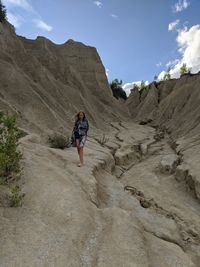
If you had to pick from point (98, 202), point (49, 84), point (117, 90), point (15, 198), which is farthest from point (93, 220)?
point (117, 90)

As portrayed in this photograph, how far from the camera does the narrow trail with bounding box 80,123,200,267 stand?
634cm

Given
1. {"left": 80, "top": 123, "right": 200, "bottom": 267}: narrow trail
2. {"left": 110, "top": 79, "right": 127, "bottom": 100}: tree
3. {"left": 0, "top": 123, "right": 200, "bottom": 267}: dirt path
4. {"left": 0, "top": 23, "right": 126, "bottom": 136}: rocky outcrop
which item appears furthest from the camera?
{"left": 110, "top": 79, "right": 127, "bottom": 100}: tree

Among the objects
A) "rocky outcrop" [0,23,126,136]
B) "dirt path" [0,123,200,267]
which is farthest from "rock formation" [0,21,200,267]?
"rocky outcrop" [0,23,126,136]

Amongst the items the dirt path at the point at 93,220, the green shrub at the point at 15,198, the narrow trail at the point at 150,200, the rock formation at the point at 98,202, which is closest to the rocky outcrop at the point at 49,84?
the rock formation at the point at 98,202

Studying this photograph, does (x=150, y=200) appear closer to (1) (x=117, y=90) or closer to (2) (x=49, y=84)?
(2) (x=49, y=84)

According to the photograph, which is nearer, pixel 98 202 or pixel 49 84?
pixel 98 202

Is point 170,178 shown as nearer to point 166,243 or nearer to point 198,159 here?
point 198,159

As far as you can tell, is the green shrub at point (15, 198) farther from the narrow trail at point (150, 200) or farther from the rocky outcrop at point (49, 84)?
the rocky outcrop at point (49, 84)

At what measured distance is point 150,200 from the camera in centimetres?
927

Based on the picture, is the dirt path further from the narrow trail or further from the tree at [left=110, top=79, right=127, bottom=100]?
the tree at [left=110, top=79, right=127, bottom=100]

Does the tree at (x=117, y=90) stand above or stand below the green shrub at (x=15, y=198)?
above

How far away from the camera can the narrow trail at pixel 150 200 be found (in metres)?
6.34

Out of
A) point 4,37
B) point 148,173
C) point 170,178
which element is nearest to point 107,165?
point 148,173

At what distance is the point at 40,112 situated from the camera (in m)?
17.2
